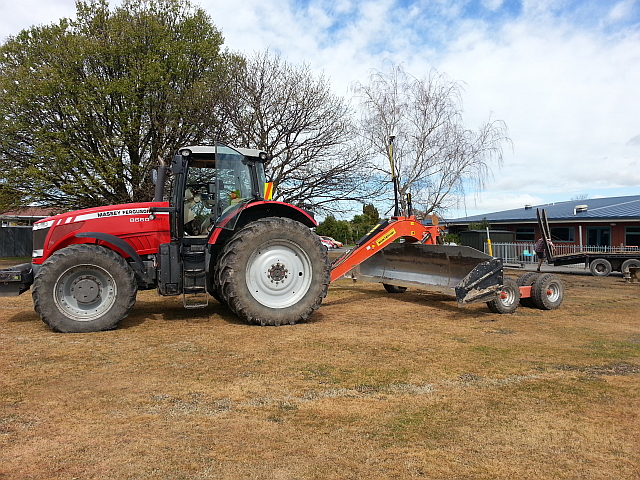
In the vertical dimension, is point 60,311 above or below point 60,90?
below

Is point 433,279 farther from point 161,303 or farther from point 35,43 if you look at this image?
point 35,43

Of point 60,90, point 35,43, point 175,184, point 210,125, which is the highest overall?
point 35,43

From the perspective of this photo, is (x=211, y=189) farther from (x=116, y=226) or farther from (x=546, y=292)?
(x=546, y=292)

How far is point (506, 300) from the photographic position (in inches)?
335

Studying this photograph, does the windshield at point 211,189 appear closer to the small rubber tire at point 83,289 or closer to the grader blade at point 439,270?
the small rubber tire at point 83,289

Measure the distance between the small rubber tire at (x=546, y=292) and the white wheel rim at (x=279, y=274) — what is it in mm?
4143

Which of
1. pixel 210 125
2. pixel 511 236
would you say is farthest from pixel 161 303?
pixel 511 236

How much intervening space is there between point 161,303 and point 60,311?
3153 mm

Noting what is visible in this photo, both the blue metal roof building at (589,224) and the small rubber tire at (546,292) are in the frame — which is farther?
the blue metal roof building at (589,224)

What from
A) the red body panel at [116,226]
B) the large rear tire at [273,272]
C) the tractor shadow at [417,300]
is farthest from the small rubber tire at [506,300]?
the red body panel at [116,226]

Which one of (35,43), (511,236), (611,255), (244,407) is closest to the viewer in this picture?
(244,407)

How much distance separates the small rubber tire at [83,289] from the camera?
6.60 metres

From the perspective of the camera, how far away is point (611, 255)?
58.2 feet

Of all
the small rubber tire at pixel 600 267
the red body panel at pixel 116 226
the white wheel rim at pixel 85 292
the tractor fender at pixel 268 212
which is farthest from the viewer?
the small rubber tire at pixel 600 267
